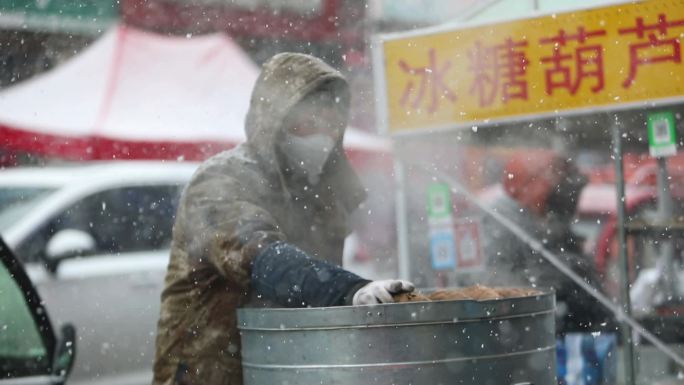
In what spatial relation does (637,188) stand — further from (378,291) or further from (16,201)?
(378,291)

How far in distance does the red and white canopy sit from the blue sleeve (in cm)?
642

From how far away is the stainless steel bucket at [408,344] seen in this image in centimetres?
271

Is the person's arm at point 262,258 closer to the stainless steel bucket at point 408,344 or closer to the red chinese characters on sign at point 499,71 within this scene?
the stainless steel bucket at point 408,344

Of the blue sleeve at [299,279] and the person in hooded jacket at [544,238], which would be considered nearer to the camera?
the blue sleeve at [299,279]

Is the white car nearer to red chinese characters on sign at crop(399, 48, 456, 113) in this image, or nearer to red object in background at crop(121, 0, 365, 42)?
A: red chinese characters on sign at crop(399, 48, 456, 113)

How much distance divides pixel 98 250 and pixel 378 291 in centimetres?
641

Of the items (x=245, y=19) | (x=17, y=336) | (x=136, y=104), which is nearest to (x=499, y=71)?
(x=17, y=336)

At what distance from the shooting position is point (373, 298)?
275 cm

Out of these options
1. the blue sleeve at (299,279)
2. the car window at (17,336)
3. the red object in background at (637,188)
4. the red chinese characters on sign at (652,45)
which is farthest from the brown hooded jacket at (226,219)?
the red object in background at (637,188)

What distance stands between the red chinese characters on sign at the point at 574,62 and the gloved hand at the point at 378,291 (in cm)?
287

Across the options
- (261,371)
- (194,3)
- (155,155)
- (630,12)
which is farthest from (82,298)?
(194,3)

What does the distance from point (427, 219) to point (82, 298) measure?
116 inches

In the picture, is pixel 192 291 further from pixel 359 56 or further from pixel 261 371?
pixel 359 56

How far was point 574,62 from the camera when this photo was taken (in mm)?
5410
